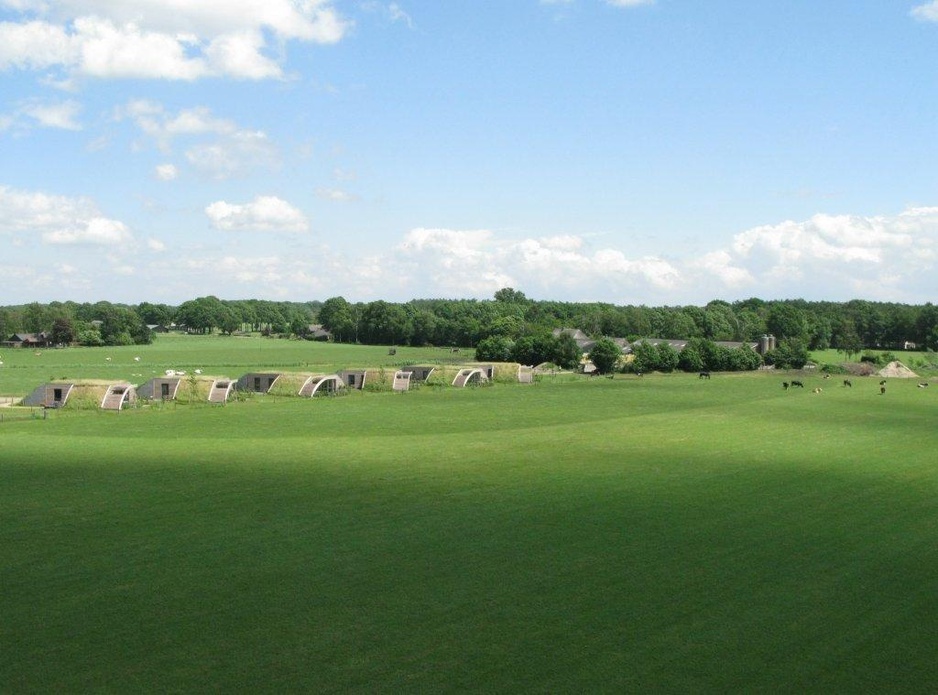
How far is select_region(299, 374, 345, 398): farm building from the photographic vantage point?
65.7m

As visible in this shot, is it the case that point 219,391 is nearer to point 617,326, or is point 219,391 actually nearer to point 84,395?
point 84,395

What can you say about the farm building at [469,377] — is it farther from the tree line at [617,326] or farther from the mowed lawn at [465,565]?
the tree line at [617,326]

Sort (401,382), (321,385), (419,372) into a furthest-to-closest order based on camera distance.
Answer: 1. (419,372)
2. (401,382)
3. (321,385)

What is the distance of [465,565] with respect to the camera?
19391 millimetres

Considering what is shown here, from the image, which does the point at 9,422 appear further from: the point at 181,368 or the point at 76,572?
the point at 181,368

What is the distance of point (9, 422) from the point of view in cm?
4703

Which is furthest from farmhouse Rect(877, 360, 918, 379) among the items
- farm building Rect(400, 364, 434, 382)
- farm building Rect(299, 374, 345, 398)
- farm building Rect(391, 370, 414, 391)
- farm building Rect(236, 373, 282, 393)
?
farm building Rect(236, 373, 282, 393)

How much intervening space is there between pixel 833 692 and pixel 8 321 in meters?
192

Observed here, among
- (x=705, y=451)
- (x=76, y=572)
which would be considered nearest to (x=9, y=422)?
(x=76, y=572)

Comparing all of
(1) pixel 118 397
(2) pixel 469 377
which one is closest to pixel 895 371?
(2) pixel 469 377

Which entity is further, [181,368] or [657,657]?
[181,368]

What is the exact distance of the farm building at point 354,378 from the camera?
72.6m

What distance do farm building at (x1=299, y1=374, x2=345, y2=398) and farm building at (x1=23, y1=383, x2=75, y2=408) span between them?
54.9 feet

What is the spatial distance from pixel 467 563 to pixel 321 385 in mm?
49278
